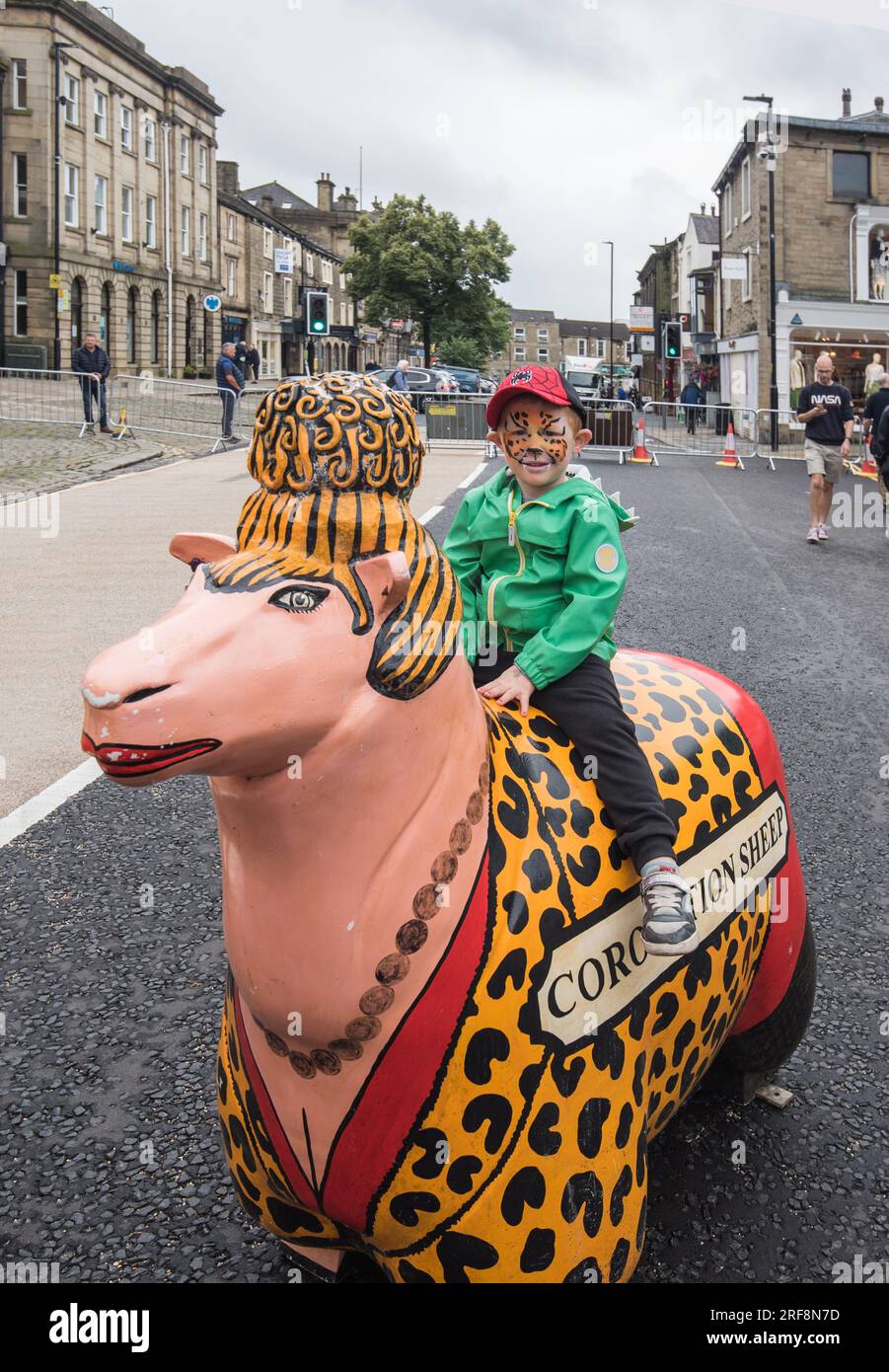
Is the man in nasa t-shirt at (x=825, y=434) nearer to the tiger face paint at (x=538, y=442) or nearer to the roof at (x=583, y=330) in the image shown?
the tiger face paint at (x=538, y=442)

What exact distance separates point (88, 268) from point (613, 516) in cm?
4762

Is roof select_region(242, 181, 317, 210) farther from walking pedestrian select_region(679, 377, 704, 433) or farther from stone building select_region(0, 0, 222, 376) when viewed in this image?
walking pedestrian select_region(679, 377, 704, 433)

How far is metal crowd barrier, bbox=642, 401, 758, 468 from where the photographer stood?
27.1 m

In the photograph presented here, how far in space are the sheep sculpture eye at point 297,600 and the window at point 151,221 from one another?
54.4 m

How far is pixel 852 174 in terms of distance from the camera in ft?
107

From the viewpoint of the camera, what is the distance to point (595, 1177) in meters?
2.00

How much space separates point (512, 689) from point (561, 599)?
29cm

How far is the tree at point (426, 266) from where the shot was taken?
5416cm

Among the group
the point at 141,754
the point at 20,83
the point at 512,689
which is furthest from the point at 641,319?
the point at 141,754

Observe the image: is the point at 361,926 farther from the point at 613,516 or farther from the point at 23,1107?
the point at 23,1107

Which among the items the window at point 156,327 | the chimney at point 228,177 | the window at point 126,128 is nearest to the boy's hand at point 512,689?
the window at point 156,327

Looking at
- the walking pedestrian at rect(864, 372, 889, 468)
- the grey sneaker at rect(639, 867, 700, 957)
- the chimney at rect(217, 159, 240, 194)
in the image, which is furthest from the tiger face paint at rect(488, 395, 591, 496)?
the chimney at rect(217, 159, 240, 194)

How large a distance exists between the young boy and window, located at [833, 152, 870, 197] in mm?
34735
